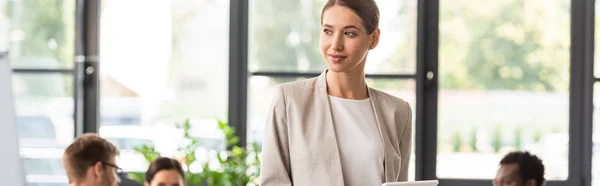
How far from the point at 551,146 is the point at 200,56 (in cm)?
202

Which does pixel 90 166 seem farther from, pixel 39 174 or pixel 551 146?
pixel 551 146

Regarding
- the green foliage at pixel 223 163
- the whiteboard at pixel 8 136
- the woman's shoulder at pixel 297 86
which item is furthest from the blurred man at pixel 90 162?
the green foliage at pixel 223 163

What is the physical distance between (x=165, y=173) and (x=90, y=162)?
52 cm

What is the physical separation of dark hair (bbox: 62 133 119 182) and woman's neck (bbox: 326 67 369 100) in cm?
130

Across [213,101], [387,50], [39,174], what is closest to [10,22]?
[39,174]

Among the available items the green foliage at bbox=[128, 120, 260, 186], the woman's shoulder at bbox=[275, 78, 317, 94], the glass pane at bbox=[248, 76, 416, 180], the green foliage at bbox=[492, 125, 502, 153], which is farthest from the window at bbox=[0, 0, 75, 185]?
the woman's shoulder at bbox=[275, 78, 317, 94]

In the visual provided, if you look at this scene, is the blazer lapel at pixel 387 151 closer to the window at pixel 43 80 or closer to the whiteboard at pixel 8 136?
the whiteboard at pixel 8 136

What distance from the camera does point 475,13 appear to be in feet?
18.1

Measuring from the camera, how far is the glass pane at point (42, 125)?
5.21 m

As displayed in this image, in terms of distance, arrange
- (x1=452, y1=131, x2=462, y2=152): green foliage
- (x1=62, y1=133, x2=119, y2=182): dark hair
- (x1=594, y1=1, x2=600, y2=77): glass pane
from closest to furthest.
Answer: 1. (x1=62, y1=133, x2=119, y2=182): dark hair
2. (x1=594, y1=1, x2=600, y2=77): glass pane
3. (x1=452, y1=131, x2=462, y2=152): green foliage

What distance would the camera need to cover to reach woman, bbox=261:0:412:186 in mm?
2275

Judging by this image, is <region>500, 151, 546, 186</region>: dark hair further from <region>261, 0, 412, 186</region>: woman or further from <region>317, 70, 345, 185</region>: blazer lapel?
<region>317, 70, 345, 185</region>: blazer lapel

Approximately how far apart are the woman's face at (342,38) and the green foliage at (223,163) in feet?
9.55

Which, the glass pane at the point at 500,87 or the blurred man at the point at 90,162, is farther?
the glass pane at the point at 500,87
